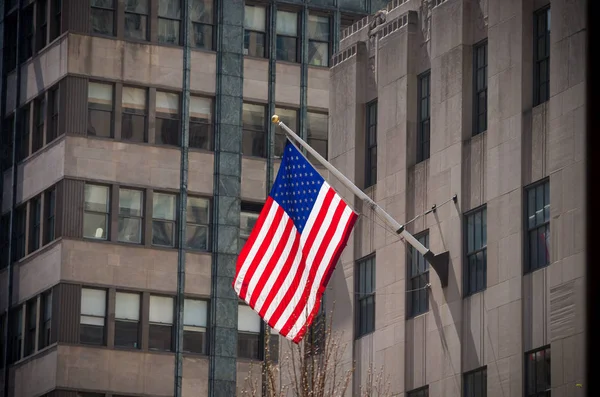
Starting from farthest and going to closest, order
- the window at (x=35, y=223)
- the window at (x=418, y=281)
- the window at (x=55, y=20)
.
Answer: the window at (x=55, y=20), the window at (x=35, y=223), the window at (x=418, y=281)

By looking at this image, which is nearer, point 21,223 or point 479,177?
point 479,177

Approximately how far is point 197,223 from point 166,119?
4697mm

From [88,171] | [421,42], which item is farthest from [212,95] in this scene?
[421,42]

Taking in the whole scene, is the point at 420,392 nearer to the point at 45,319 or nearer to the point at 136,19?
the point at 45,319

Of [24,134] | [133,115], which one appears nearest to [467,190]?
[133,115]

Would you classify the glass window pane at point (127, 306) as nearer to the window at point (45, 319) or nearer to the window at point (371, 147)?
the window at point (45, 319)

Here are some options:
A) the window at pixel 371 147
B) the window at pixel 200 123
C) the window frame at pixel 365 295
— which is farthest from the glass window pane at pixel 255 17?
the window frame at pixel 365 295

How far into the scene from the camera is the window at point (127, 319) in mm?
56594

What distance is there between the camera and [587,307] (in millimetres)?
2705

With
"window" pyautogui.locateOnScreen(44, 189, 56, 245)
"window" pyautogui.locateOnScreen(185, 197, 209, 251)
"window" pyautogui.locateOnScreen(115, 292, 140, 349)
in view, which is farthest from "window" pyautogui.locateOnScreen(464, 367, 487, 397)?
"window" pyautogui.locateOnScreen(44, 189, 56, 245)

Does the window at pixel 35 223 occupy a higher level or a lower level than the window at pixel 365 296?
higher

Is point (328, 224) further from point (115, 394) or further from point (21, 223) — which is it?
point (21, 223)

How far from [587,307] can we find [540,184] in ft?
87.1

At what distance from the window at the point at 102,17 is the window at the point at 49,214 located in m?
7.20
